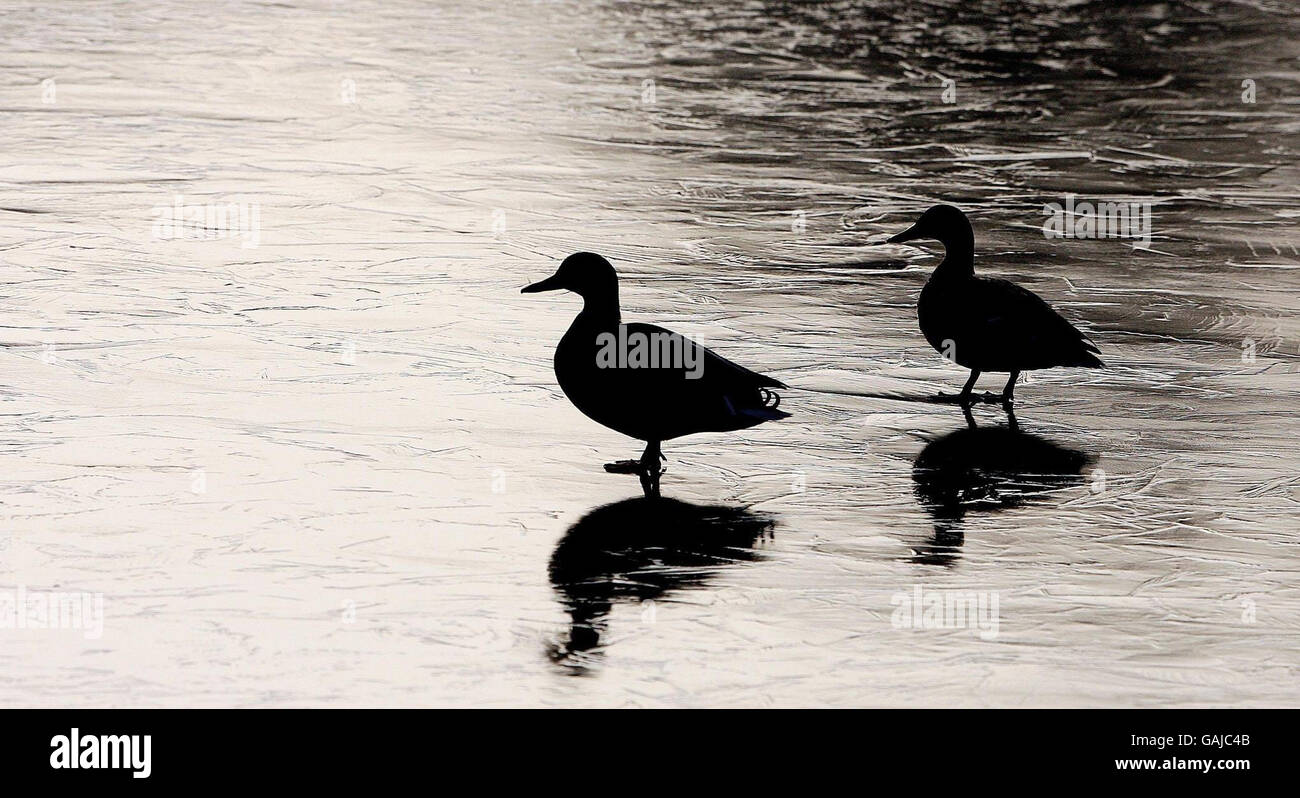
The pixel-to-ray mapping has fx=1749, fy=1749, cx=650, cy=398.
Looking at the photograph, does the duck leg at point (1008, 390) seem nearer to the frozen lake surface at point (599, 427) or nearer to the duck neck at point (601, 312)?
the frozen lake surface at point (599, 427)

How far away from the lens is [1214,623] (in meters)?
5.83

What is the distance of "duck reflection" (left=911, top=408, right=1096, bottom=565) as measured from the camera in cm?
691

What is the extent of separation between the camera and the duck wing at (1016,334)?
8.27 meters

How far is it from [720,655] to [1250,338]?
5614 millimetres

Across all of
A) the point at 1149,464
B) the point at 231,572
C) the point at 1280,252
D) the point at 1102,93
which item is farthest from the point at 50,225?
the point at 1102,93

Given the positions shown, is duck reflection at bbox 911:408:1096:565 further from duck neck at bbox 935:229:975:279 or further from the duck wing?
duck neck at bbox 935:229:975:279

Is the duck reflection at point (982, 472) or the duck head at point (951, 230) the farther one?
the duck head at point (951, 230)

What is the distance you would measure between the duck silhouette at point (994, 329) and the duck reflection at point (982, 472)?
1.07 feet

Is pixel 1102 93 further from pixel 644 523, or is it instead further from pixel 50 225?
pixel 644 523

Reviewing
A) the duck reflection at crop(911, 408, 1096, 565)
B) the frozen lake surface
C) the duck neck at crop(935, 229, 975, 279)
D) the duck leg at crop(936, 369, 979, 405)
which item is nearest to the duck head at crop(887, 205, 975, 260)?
the duck neck at crop(935, 229, 975, 279)

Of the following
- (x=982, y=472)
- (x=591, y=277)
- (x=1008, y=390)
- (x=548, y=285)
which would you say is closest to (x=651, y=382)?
(x=591, y=277)

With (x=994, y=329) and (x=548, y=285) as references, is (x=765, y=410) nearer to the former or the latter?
(x=548, y=285)

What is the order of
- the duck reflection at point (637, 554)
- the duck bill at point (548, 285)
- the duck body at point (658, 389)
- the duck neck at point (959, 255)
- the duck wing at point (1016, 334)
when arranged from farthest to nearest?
the duck neck at point (959, 255) < the duck wing at point (1016, 334) < the duck bill at point (548, 285) < the duck body at point (658, 389) < the duck reflection at point (637, 554)

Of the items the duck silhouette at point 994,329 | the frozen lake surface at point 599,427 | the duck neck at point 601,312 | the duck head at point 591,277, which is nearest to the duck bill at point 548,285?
the duck head at point 591,277
